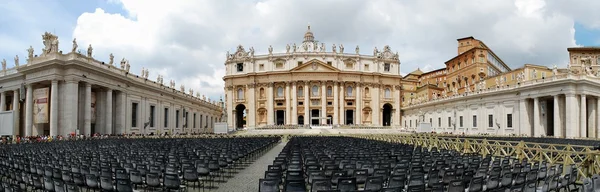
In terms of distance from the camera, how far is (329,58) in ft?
305

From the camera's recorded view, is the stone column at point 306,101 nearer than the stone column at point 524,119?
No

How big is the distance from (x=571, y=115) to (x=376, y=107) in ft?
164

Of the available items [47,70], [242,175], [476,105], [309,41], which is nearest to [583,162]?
[242,175]

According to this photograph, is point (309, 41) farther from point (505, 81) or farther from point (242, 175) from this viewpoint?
point (242, 175)

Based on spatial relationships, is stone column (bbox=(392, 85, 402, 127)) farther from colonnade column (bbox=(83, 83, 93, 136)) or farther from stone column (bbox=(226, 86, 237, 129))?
colonnade column (bbox=(83, 83, 93, 136))

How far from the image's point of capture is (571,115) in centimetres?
4416

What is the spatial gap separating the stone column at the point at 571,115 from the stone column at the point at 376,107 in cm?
4865

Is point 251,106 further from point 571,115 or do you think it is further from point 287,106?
point 571,115

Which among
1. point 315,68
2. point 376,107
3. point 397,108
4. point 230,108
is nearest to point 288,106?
point 315,68

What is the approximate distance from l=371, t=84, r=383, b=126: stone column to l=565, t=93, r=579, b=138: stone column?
48655 millimetres

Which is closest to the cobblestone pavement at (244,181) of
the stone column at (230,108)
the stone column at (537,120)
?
the stone column at (537,120)

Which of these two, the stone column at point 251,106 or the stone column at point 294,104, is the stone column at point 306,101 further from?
the stone column at point 251,106

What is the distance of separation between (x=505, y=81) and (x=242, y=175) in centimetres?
6602

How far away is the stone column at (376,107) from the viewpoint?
92000 millimetres
